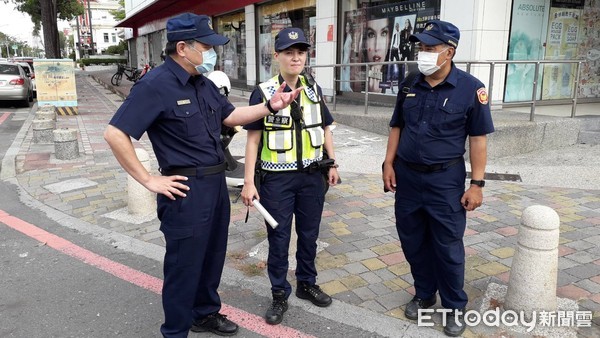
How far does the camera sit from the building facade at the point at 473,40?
889 cm

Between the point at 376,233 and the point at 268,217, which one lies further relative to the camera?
the point at 376,233

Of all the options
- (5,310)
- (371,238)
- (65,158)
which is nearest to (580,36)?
(371,238)

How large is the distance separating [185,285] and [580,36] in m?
10.8

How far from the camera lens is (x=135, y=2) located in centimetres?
3102

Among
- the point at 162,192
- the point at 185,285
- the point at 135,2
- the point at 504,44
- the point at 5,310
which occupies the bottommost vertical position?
the point at 5,310

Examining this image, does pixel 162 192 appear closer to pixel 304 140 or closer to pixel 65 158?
pixel 304 140

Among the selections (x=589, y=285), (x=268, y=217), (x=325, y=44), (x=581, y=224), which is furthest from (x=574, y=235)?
(x=325, y=44)

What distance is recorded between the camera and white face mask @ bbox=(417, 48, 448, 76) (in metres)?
2.83

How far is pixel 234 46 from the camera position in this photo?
20.0 metres

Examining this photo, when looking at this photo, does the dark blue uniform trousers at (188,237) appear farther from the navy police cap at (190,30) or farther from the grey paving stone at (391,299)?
the grey paving stone at (391,299)

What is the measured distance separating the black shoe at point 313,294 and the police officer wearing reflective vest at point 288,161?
20cm

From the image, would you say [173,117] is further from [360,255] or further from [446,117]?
[360,255]

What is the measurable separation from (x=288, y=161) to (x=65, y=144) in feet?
20.5

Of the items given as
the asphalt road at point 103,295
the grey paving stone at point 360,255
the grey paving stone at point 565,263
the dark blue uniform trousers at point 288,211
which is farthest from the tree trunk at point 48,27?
the grey paving stone at point 565,263
